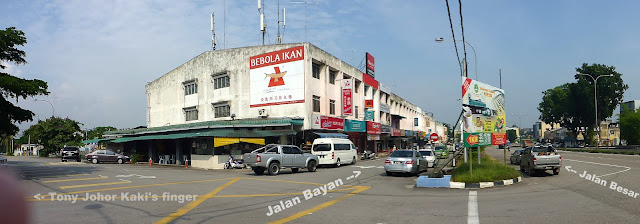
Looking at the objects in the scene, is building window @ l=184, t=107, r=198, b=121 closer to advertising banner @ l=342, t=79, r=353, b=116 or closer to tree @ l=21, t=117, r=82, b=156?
advertising banner @ l=342, t=79, r=353, b=116

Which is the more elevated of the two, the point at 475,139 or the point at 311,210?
the point at 475,139

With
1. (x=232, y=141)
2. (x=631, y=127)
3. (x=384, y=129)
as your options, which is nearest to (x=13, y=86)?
(x=232, y=141)

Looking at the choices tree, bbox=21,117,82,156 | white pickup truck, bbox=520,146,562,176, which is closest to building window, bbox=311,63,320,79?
white pickup truck, bbox=520,146,562,176

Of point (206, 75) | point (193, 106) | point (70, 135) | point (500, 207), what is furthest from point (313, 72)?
point (70, 135)

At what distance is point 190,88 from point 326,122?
1741cm

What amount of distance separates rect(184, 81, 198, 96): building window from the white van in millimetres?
19559

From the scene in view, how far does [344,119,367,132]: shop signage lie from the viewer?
3975 centimetres

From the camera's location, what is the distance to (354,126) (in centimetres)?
4131

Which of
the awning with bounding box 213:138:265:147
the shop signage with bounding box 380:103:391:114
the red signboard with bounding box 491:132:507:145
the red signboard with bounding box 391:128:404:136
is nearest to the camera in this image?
the red signboard with bounding box 491:132:507:145

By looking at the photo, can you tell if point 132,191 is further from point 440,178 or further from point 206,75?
point 206,75

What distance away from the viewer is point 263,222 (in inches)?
350

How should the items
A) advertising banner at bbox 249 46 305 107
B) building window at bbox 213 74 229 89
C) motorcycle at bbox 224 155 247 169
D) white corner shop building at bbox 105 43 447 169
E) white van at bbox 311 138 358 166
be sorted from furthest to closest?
1. building window at bbox 213 74 229 89
2. advertising banner at bbox 249 46 305 107
3. white corner shop building at bbox 105 43 447 169
4. motorcycle at bbox 224 155 247 169
5. white van at bbox 311 138 358 166

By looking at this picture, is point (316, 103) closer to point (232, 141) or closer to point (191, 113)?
point (232, 141)

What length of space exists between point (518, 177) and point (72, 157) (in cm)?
4310
